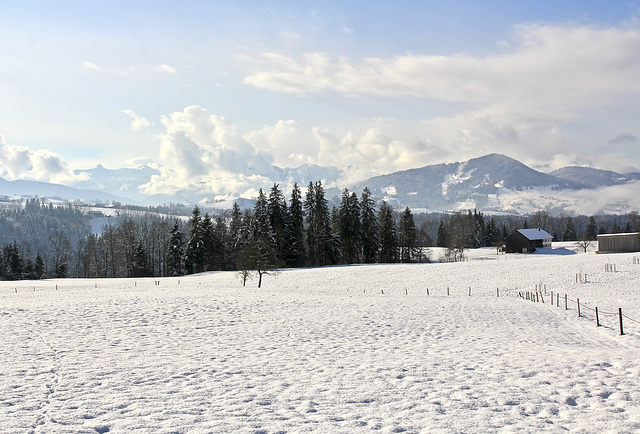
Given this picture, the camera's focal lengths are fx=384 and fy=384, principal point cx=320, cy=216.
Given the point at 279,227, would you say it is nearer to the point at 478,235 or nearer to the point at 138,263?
the point at 138,263

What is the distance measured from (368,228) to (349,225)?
11.8ft

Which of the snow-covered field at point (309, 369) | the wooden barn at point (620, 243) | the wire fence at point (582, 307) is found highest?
the wooden barn at point (620, 243)

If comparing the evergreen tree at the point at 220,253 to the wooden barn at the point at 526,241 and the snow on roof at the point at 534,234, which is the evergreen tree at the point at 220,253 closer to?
the wooden barn at the point at 526,241

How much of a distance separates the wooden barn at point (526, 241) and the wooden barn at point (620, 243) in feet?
67.5

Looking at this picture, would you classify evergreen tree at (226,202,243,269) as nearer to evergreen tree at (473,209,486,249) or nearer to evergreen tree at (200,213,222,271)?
evergreen tree at (200,213,222,271)

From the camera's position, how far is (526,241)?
92.6m

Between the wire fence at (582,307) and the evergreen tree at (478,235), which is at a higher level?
the evergreen tree at (478,235)

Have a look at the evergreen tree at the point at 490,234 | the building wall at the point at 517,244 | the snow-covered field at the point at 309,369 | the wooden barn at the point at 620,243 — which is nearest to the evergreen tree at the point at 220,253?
the snow-covered field at the point at 309,369

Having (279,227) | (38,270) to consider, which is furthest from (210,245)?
(38,270)

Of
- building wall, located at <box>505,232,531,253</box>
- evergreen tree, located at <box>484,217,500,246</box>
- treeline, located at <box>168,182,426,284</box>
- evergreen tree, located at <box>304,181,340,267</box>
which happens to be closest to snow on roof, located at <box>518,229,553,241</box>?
building wall, located at <box>505,232,531,253</box>

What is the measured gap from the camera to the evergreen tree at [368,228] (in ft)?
226

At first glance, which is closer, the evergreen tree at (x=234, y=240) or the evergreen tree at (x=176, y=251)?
the evergreen tree at (x=234, y=240)

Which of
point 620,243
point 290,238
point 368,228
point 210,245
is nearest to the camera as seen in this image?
point 290,238

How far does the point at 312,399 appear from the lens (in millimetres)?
8898
